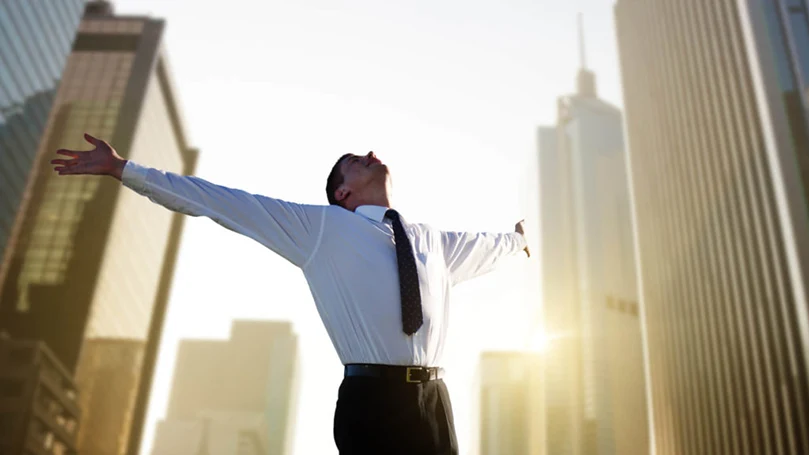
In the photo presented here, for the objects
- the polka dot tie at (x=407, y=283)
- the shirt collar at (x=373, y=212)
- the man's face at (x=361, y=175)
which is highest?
the man's face at (x=361, y=175)

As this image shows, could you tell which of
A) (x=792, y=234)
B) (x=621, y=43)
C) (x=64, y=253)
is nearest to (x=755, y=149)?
(x=792, y=234)

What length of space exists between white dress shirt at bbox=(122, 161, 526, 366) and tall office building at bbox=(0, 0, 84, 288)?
205 ft

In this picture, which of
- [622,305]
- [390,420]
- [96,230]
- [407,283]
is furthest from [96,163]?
[622,305]

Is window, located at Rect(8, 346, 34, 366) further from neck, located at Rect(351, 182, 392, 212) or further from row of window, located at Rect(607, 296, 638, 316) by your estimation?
row of window, located at Rect(607, 296, 638, 316)

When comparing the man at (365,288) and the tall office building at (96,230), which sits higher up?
the tall office building at (96,230)

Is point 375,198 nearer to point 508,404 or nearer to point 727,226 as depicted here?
point 727,226

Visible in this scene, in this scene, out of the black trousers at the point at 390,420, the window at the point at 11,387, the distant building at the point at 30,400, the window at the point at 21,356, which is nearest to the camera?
the black trousers at the point at 390,420

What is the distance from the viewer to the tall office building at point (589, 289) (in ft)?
370

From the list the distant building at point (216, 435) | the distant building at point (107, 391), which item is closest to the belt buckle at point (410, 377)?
the distant building at point (107, 391)

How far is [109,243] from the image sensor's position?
289 ft

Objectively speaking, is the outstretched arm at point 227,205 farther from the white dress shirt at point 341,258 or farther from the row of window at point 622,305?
the row of window at point 622,305

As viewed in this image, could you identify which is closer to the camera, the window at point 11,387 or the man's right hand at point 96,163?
the man's right hand at point 96,163

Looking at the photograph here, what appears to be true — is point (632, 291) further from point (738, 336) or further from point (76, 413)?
point (76, 413)

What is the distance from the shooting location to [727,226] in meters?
54.0
